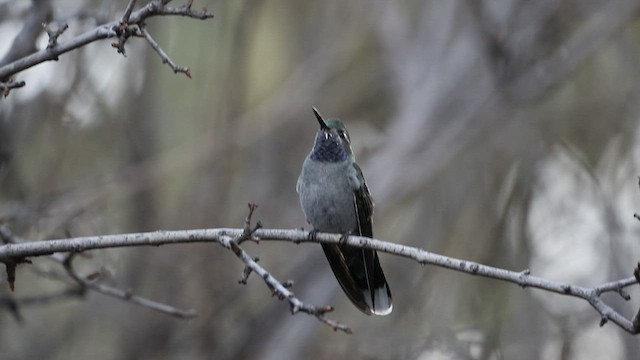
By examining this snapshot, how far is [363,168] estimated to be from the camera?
36.6 ft

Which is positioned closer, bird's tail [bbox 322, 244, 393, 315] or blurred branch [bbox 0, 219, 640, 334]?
blurred branch [bbox 0, 219, 640, 334]

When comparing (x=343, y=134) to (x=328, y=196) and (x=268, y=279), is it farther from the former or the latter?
(x=268, y=279)

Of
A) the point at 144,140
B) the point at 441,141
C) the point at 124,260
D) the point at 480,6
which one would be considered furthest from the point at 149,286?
the point at 480,6

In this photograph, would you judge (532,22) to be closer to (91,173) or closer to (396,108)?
(396,108)

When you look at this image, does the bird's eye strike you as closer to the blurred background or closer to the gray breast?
the gray breast

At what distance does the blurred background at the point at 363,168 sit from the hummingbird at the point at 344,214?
277cm

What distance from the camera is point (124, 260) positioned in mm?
10195

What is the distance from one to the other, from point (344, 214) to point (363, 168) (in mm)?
5288

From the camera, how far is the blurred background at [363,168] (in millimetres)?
9508

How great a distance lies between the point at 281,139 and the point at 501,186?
3.00 meters

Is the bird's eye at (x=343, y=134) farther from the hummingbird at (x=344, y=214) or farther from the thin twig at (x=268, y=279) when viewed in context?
the thin twig at (x=268, y=279)

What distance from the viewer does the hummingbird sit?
5738 mm

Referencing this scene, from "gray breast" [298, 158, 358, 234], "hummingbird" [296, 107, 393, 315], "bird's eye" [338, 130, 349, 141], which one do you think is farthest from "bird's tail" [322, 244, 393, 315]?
"bird's eye" [338, 130, 349, 141]

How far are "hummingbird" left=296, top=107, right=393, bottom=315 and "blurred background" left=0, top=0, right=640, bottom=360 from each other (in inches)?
109
